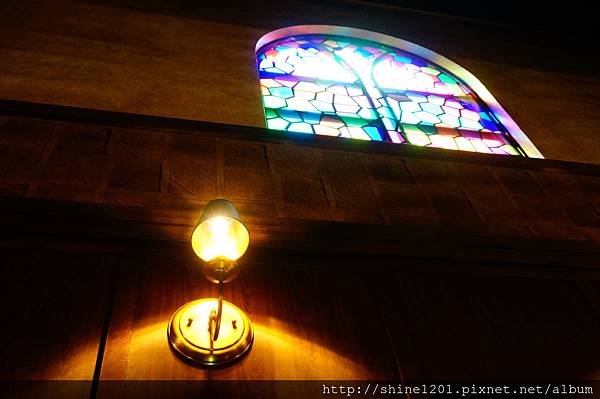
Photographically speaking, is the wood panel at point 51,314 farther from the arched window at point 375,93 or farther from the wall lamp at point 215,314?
the arched window at point 375,93

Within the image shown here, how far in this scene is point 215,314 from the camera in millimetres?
1957

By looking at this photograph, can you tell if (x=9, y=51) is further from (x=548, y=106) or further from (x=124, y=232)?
(x=548, y=106)

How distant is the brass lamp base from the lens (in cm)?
187

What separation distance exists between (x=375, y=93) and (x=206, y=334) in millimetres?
3403

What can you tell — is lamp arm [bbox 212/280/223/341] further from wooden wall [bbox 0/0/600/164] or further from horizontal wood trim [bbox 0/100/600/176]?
wooden wall [bbox 0/0/600/164]

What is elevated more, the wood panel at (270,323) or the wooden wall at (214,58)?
the wooden wall at (214,58)

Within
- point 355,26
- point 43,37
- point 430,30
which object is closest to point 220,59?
point 43,37

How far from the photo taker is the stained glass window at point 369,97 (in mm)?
4137

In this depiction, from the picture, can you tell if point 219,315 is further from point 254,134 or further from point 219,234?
point 254,134

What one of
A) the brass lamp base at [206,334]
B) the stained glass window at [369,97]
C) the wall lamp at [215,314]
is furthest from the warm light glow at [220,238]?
the stained glass window at [369,97]

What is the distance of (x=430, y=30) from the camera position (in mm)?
6102

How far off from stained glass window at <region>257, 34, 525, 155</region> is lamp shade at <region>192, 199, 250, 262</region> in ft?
6.47

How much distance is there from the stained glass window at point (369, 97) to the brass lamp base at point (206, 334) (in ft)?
6.70

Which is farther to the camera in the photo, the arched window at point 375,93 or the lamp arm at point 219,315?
the arched window at point 375,93
